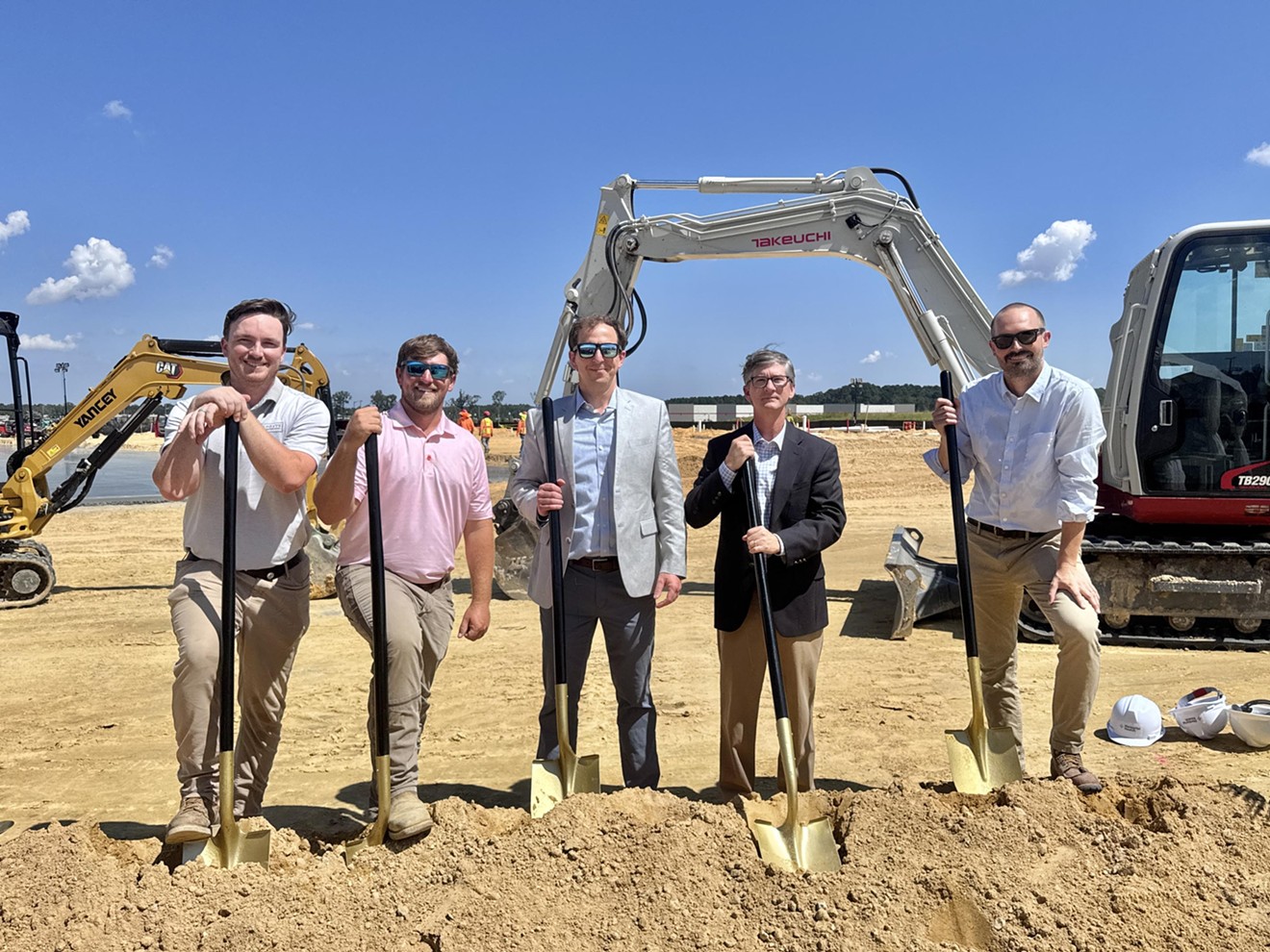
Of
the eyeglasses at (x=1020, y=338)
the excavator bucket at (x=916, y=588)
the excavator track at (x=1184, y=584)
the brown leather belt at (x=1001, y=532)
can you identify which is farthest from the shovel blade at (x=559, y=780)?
the excavator track at (x=1184, y=584)

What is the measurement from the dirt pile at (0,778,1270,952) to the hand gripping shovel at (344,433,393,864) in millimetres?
100

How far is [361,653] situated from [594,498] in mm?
4415

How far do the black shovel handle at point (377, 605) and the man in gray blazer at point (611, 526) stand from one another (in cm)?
56

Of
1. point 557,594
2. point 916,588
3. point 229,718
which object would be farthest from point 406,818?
point 916,588

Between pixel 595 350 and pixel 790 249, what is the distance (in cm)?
603

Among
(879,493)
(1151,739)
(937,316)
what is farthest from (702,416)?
(1151,739)

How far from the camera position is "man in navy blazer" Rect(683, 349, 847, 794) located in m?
3.74

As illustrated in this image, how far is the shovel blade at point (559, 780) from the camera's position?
3588mm

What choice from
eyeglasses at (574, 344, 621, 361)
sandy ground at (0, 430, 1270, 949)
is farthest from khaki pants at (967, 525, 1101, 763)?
eyeglasses at (574, 344, 621, 361)

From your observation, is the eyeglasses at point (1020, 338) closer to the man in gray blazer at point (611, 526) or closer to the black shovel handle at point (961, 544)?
the black shovel handle at point (961, 544)

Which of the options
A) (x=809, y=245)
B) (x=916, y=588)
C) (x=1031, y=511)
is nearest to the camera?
(x=1031, y=511)

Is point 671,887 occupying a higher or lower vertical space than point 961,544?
lower

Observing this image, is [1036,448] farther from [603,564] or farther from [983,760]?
[603,564]

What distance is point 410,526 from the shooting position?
3.54 metres
